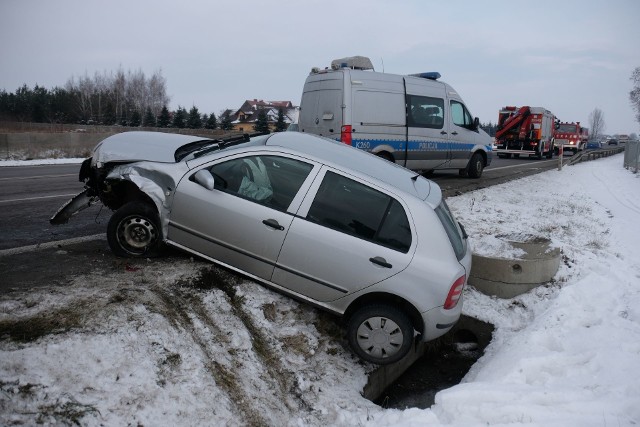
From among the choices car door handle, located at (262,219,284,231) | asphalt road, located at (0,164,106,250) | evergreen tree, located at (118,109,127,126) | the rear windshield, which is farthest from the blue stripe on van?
evergreen tree, located at (118,109,127,126)

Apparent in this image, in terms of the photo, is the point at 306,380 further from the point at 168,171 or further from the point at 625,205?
the point at 625,205

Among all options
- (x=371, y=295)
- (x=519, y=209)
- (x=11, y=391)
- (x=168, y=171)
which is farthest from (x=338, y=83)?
(x=11, y=391)

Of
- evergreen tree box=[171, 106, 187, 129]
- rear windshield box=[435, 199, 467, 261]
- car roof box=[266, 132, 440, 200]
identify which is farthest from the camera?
evergreen tree box=[171, 106, 187, 129]

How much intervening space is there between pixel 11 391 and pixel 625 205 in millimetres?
14693

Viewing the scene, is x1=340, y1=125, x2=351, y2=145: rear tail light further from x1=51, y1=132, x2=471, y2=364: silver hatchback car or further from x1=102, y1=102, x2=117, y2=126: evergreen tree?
x1=102, y1=102, x2=117, y2=126: evergreen tree

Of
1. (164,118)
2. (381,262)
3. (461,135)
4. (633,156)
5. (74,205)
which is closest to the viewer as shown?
(381,262)

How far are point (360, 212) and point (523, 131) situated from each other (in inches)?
1062

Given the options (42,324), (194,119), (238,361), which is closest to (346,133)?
(238,361)

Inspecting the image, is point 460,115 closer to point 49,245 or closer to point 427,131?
point 427,131

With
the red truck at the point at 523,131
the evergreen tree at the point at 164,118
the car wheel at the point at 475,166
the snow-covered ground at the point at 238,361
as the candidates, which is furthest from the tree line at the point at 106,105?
the snow-covered ground at the point at 238,361

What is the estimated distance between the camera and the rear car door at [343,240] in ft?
13.4

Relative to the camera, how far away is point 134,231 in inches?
190

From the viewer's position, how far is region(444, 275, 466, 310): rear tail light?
4.04 meters

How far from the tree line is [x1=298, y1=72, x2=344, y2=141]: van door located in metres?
44.6
